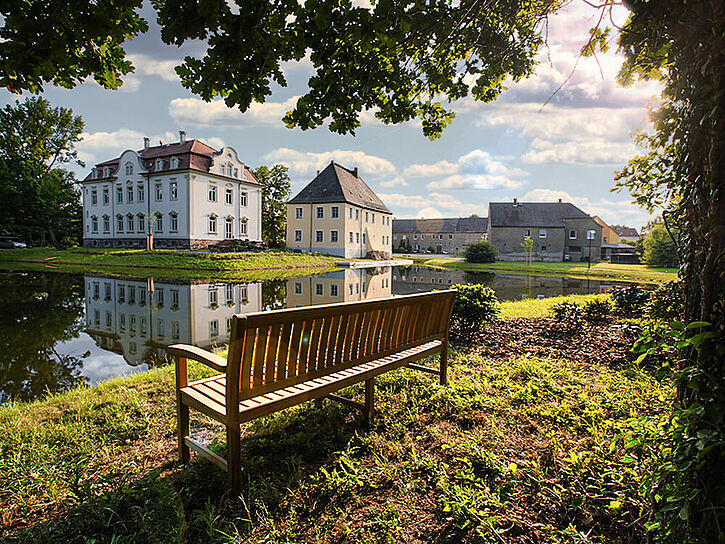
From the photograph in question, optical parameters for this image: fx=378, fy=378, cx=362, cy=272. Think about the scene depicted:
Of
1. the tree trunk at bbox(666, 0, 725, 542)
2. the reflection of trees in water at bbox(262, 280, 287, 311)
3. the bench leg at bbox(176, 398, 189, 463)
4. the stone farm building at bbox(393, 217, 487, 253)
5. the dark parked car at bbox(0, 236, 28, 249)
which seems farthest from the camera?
the stone farm building at bbox(393, 217, 487, 253)

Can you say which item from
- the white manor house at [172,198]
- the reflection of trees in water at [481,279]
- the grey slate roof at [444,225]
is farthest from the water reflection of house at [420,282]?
the grey slate roof at [444,225]

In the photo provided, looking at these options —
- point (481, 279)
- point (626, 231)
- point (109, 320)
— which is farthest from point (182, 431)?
point (626, 231)

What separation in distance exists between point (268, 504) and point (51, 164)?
54.1 m

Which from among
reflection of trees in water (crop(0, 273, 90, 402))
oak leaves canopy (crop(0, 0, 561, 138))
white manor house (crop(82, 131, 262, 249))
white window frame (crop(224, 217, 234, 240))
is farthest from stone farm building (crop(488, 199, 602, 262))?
oak leaves canopy (crop(0, 0, 561, 138))

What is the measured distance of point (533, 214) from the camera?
54.1 meters

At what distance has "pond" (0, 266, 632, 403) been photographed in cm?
548

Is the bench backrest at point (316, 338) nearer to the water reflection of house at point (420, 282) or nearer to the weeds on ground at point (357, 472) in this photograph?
the weeds on ground at point (357, 472)

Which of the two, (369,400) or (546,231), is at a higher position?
(546,231)

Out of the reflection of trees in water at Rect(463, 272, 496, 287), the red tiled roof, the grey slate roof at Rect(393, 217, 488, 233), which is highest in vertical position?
the red tiled roof

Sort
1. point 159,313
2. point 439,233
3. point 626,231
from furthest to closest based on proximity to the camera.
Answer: point 626,231 < point 439,233 < point 159,313

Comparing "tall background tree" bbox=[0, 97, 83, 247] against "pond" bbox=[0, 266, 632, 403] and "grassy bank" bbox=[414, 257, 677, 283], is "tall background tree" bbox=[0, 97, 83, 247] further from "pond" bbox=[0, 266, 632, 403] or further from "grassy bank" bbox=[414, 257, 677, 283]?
"grassy bank" bbox=[414, 257, 677, 283]

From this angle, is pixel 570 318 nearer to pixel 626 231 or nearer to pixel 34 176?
pixel 34 176

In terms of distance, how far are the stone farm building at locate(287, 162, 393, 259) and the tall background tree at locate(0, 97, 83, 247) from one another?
23.0 meters

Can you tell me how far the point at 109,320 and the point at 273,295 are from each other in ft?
17.7
